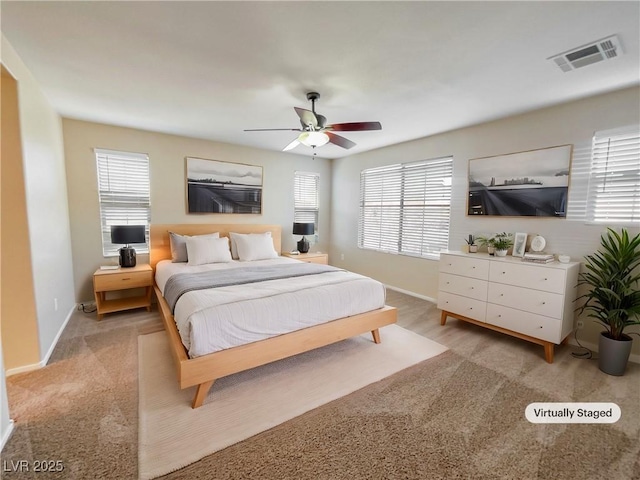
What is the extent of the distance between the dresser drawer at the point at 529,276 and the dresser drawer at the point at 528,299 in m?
0.05

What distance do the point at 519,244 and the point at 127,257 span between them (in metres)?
4.91

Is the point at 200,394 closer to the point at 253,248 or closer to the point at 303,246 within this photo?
the point at 253,248

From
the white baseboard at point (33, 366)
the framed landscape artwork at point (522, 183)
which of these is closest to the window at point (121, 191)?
the white baseboard at point (33, 366)

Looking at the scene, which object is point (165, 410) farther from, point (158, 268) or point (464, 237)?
point (464, 237)

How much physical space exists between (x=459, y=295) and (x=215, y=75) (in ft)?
11.2

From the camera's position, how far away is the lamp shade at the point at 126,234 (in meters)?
3.59

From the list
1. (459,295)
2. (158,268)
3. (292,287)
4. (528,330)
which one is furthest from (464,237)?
(158,268)

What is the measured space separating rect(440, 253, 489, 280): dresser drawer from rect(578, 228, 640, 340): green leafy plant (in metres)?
0.85

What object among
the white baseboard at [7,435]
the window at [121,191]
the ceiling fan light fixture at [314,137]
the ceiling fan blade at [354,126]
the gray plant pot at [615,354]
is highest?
the ceiling fan blade at [354,126]

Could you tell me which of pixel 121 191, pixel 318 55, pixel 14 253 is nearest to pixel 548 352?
pixel 318 55

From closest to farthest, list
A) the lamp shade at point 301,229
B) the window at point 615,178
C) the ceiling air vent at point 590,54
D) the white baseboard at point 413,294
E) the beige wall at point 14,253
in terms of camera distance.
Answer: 1. the ceiling air vent at point 590,54
2. the beige wall at point 14,253
3. the window at point 615,178
4. the white baseboard at point 413,294
5. the lamp shade at point 301,229

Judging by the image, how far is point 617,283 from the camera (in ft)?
7.94

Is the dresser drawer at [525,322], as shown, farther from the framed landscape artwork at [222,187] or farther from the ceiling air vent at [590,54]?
the framed landscape artwork at [222,187]

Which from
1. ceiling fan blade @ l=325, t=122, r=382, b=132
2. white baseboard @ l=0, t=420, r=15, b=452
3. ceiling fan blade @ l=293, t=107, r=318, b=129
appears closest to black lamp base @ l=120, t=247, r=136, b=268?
white baseboard @ l=0, t=420, r=15, b=452
